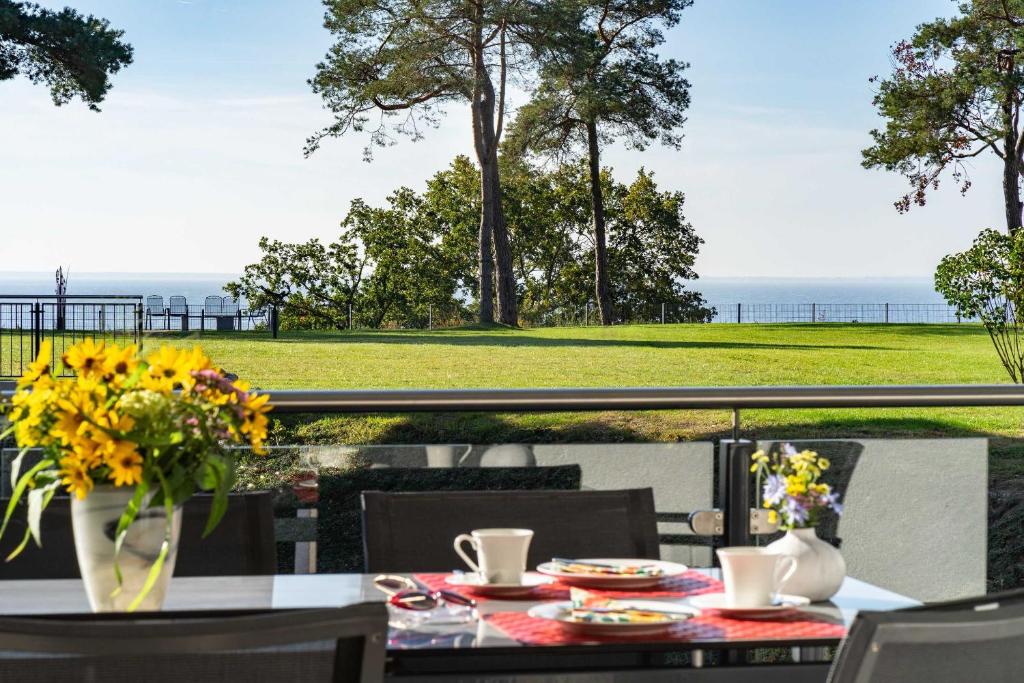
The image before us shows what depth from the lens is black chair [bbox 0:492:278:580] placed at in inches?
101

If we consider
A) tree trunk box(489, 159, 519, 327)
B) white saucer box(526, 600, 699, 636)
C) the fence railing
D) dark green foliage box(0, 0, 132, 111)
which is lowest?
white saucer box(526, 600, 699, 636)

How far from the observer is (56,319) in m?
17.6

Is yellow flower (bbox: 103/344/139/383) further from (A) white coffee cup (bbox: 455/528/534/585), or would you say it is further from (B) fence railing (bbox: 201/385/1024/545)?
(B) fence railing (bbox: 201/385/1024/545)

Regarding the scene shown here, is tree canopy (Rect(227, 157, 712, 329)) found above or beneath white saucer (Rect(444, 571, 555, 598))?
above

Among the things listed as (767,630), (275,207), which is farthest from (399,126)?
(767,630)

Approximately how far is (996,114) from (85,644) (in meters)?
24.0

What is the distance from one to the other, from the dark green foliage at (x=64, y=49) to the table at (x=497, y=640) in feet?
58.8

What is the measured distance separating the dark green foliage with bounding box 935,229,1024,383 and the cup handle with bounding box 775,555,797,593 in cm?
1218

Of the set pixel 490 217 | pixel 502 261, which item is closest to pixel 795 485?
pixel 490 217

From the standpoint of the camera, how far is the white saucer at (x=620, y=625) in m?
1.99

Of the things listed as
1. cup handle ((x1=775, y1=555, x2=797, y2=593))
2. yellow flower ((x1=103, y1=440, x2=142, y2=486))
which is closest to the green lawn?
cup handle ((x1=775, y1=555, x2=797, y2=593))

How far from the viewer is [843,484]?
3.28 meters

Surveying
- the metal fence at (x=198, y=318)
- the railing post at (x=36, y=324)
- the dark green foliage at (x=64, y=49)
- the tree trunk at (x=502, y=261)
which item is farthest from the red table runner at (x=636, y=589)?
the tree trunk at (x=502, y=261)

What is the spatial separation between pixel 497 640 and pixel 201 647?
28.6 inches
